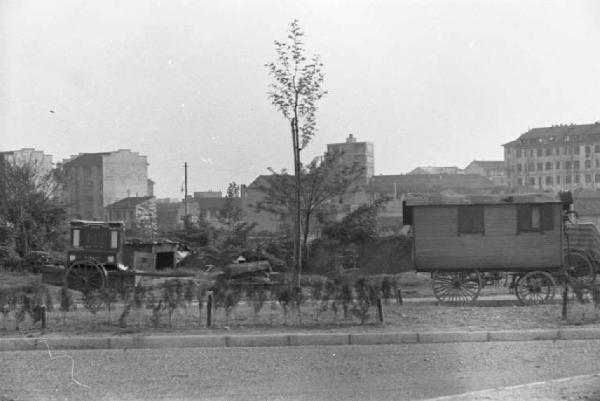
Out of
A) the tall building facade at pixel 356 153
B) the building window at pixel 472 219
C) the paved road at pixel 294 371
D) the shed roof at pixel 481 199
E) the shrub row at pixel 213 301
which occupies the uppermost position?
the tall building facade at pixel 356 153

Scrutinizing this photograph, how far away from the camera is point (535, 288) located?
1694cm

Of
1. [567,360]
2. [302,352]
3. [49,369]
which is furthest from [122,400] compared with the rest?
[567,360]

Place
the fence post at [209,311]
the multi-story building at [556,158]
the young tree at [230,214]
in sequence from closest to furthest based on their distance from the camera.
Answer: the fence post at [209,311] < the young tree at [230,214] < the multi-story building at [556,158]

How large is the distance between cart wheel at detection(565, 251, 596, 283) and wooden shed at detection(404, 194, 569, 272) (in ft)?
4.96

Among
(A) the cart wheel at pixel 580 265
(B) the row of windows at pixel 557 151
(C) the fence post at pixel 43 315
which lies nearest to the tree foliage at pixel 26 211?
(C) the fence post at pixel 43 315

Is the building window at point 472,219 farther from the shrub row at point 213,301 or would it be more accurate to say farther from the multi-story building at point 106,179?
the multi-story building at point 106,179

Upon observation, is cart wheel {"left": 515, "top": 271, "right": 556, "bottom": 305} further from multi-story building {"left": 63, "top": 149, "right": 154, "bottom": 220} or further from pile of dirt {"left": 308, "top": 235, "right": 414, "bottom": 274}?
multi-story building {"left": 63, "top": 149, "right": 154, "bottom": 220}

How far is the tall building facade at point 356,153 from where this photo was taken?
28.8m

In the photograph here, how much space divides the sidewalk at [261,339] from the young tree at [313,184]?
1525cm

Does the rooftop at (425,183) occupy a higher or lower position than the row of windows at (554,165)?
lower

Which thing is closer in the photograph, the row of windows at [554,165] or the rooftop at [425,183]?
the rooftop at [425,183]

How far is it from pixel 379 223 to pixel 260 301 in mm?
21574

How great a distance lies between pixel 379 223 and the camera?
34.6 metres

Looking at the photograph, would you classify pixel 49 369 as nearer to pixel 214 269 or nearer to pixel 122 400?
pixel 122 400
